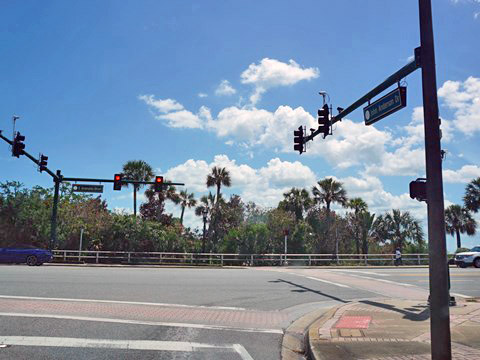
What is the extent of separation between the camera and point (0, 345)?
6.28 metres

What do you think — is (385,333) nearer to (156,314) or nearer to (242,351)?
(242,351)

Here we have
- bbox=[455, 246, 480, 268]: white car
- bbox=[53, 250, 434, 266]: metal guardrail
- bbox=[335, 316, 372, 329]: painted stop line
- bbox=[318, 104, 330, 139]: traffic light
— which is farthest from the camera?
bbox=[53, 250, 434, 266]: metal guardrail

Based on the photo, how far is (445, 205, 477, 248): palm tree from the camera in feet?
148

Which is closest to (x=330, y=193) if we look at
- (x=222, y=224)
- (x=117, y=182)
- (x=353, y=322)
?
(x=222, y=224)

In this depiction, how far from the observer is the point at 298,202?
143 feet

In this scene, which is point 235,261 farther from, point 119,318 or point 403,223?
point 119,318

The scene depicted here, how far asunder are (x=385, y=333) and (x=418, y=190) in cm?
260

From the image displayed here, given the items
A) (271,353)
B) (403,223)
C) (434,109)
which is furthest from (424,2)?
(403,223)

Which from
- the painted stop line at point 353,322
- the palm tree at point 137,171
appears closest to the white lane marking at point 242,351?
the painted stop line at point 353,322

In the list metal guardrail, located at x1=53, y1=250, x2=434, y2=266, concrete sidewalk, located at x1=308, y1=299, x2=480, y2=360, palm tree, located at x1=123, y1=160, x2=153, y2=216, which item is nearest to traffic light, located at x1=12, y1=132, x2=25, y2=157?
metal guardrail, located at x1=53, y1=250, x2=434, y2=266

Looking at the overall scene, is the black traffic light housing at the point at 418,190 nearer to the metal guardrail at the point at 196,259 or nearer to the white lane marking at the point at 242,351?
the white lane marking at the point at 242,351

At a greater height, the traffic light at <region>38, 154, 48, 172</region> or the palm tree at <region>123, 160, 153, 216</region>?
the palm tree at <region>123, 160, 153, 216</region>

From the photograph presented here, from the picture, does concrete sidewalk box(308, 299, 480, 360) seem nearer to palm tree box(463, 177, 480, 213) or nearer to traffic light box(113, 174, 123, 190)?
traffic light box(113, 174, 123, 190)

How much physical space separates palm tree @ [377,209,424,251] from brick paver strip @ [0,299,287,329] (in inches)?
1437
